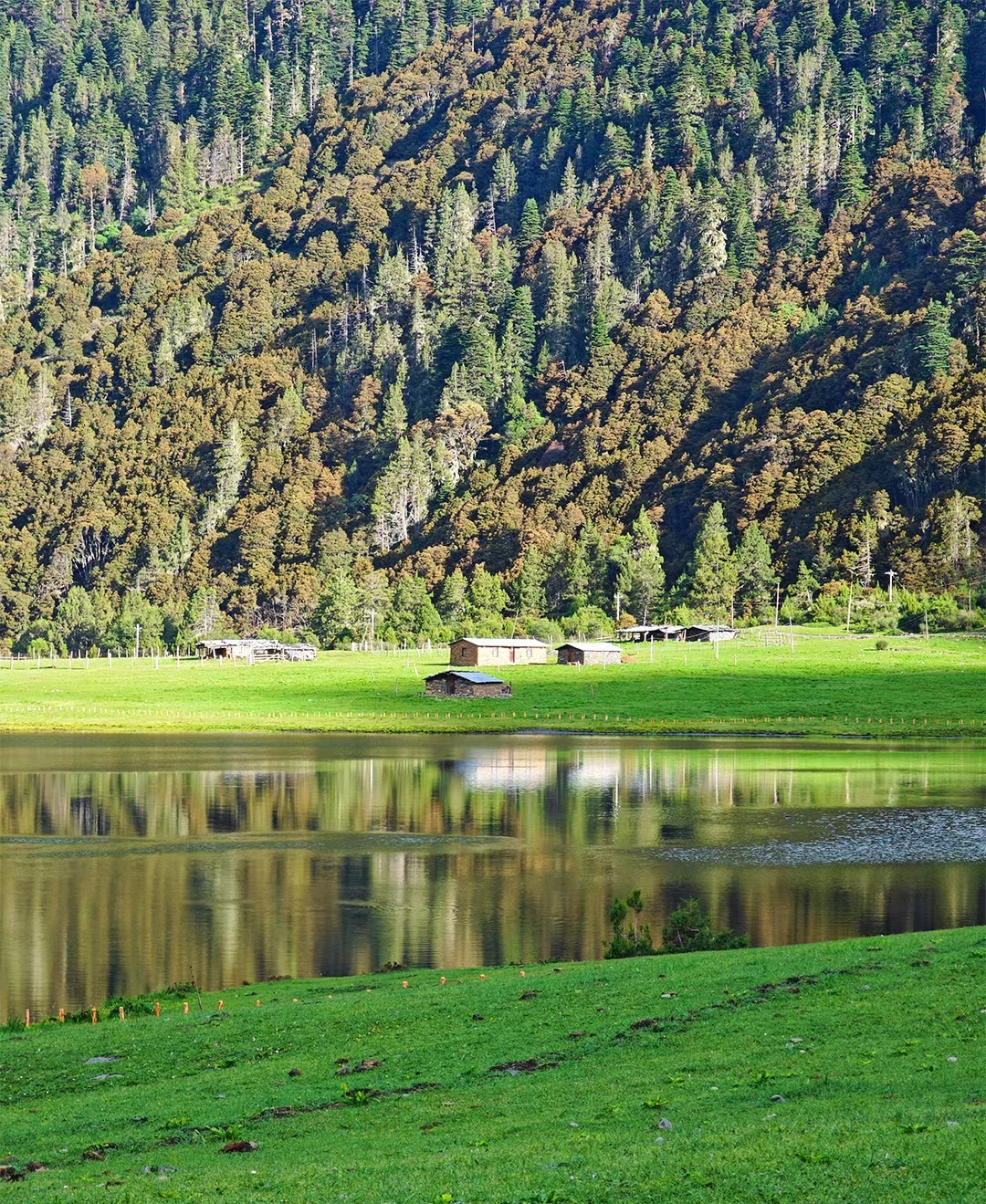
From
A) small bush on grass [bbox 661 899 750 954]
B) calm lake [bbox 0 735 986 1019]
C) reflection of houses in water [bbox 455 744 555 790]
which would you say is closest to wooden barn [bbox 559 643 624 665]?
reflection of houses in water [bbox 455 744 555 790]

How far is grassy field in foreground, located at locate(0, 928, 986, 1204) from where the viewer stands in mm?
15883

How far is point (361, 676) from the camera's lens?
15625 cm

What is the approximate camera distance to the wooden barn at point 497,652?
16638 cm

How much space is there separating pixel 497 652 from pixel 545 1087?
147 m

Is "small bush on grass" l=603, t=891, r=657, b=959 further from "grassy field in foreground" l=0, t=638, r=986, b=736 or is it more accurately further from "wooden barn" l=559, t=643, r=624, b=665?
"wooden barn" l=559, t=643, r=624, b=665

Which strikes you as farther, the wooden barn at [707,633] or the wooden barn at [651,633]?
the wooden barn at [651,633]

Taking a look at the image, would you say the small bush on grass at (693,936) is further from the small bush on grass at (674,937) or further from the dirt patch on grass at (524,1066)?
the dirt patch on grass at (524,1066)

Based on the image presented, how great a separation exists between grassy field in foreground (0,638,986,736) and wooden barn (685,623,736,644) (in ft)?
38.7

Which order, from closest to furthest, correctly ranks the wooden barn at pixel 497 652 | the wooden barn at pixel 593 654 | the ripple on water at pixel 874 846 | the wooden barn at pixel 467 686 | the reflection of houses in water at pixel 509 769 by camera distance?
the ripple on water at pixel 874 846 < the reflection of houses in water at pixel 509 769 < the wooden barn at pixel 467 686 < the wooden barn at pixel 593 654 < the wooden barn at pixel 497 652

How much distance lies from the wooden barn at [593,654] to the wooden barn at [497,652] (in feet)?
16.4

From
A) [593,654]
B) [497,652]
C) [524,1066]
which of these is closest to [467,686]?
[497,652]

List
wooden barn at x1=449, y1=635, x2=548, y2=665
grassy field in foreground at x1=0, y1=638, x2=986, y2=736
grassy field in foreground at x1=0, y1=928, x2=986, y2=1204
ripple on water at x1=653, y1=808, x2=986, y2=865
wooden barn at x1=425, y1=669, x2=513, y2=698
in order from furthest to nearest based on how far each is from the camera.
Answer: wooden barn at x1=449, y1=635, x2=548, y2=665 → wooden barn at x1=425, y1=669, x2=513, y2=698 → grassy field in foreground at x1=0, y1=638, x2=986, y2=736 → ripple on water at x1=653, y1=808, x2=986, y2=865 → grassy field in foreground at x1=0, y1=928, x2=986, y2=1204

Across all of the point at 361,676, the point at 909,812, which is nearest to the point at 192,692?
the point at 361,676

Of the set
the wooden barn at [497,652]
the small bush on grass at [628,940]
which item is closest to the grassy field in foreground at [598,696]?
the wooden barn at [497,652]
